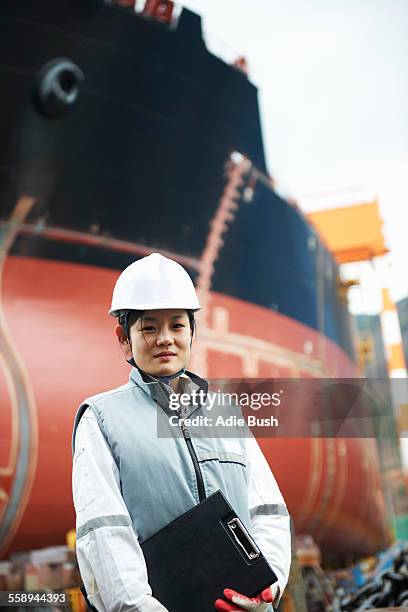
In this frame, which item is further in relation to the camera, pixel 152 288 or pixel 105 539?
pixel 152 288

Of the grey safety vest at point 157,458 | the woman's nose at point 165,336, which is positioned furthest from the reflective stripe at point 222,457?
the woman's nose at point 165,336

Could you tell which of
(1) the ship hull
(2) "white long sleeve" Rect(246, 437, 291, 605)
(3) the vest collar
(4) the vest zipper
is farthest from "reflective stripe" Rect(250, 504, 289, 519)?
(1) the ship hull

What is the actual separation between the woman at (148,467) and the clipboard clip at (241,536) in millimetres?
74

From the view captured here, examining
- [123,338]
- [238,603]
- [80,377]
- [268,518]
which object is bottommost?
[238,603]

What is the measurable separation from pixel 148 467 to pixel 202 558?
0.18 metres

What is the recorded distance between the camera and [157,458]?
1287 millimetres

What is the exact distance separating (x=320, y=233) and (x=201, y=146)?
97 cm

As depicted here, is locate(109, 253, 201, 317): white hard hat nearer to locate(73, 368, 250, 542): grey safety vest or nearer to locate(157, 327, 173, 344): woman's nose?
locate(157, 327, 173, 344): woman's nose

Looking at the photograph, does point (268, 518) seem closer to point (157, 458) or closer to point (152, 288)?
point (157, 458)

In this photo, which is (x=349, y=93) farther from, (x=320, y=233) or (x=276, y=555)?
(x=276, y=555)

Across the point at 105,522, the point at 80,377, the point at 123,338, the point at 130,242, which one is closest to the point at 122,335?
the point at 123,338

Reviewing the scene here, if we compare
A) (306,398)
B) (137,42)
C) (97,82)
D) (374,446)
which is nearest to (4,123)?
(97,82)

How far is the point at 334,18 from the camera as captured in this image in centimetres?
345

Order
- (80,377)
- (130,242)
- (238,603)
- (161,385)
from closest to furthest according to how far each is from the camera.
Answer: (238,603)
(161,385)
(80,377)
(130,242)
